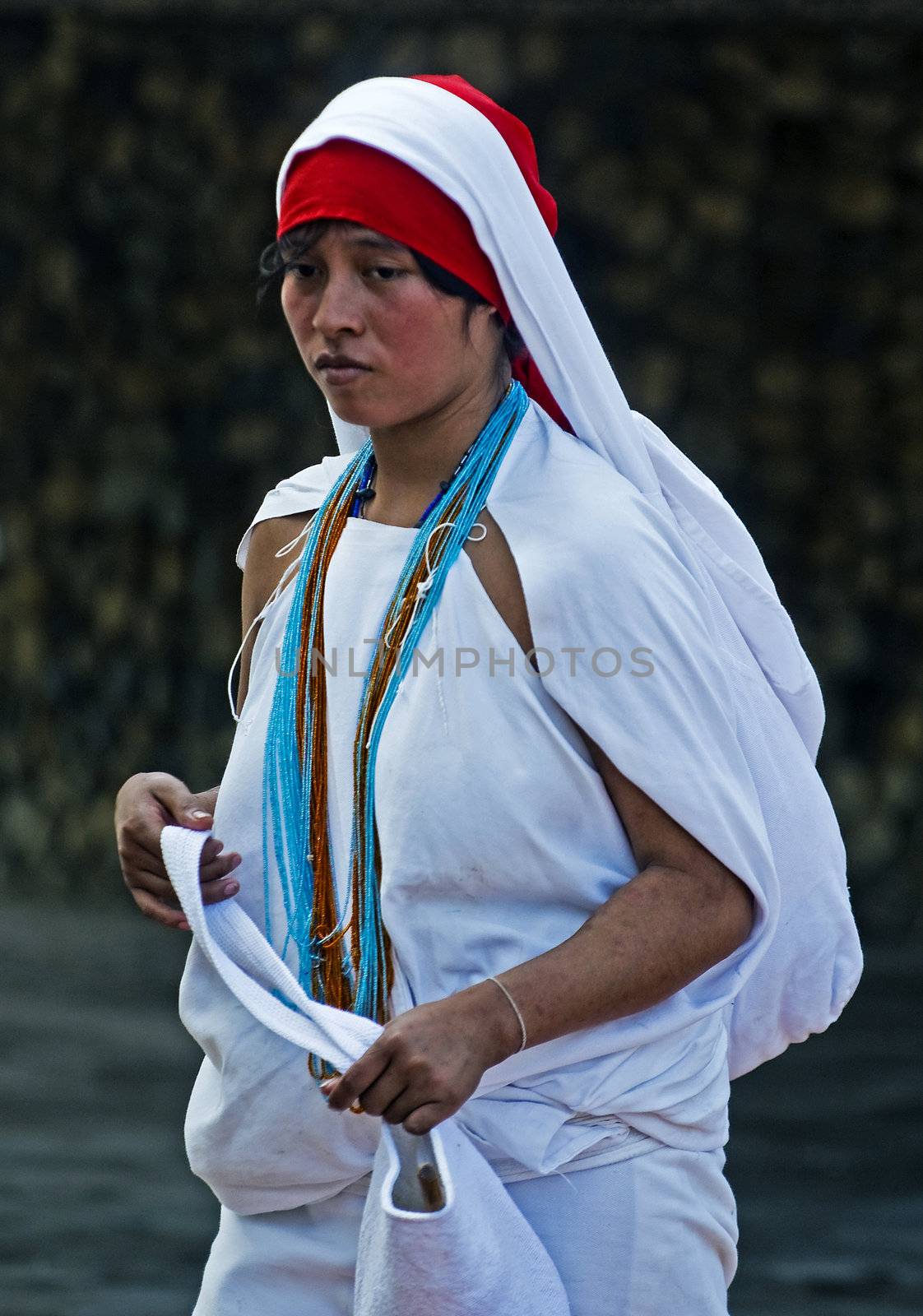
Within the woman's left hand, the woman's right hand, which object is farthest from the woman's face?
the woman's left hand

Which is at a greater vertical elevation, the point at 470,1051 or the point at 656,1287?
the point at 470,1051

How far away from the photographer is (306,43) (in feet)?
23.1

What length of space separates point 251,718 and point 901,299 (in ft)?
17.7

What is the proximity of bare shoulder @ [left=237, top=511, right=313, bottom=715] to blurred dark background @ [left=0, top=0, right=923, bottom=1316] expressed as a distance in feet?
13.0

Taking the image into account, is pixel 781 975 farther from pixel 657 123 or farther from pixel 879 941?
pixel 657 123

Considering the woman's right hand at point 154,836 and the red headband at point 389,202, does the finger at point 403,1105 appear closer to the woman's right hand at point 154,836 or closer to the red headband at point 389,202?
the woman's right hand at point 154,836

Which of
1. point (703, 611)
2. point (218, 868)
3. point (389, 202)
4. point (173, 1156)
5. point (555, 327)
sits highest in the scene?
point (389, 202)

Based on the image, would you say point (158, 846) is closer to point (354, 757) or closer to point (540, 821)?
point (354, 757)

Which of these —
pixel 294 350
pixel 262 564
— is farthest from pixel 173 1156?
pixel 294 350

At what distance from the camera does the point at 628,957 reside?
1.76 metres

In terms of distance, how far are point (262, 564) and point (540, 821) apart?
1.69 feet

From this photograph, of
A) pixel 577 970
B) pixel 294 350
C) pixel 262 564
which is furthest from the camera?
pixel 294 350

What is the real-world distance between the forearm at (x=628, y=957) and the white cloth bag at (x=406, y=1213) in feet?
0.38

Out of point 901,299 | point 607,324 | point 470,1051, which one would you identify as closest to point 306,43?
point 607,324
